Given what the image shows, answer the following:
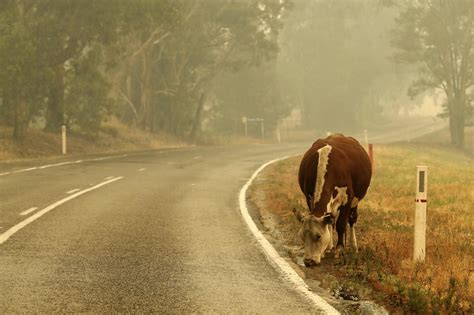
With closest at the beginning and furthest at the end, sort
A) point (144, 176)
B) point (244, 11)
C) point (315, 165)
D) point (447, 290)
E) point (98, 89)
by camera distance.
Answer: point (447, 290) < point (315, 165) < point (144, 176) < point (98, 89) < point (244, 11)

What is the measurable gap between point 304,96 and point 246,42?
3163 cm

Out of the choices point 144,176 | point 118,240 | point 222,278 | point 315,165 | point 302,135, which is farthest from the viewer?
point 302,135

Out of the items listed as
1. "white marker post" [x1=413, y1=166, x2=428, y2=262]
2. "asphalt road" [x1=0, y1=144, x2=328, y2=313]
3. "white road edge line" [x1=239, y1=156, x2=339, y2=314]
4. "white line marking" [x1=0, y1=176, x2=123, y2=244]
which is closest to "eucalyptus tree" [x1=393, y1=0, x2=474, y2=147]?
"asphalt road" [x1=0, y1=144, x2=328, y2=313]

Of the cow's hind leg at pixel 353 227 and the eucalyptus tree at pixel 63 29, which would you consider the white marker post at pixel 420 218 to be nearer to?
the cow's hind leg at pixel 353 227

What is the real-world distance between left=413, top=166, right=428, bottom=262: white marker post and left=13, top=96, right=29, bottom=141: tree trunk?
21.8 metres

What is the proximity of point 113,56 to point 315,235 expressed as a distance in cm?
2899

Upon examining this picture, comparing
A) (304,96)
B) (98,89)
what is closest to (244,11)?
(98,89)

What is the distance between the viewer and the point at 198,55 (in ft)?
143

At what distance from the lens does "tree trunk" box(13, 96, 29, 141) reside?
87.2ft

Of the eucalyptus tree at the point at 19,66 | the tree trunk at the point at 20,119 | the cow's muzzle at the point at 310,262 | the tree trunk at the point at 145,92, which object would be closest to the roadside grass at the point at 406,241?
the cow's muzzle at the point at 310,262

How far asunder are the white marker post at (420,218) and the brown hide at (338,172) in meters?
0.95

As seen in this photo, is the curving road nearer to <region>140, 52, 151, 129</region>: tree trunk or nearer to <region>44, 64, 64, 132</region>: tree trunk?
<region>44, 64, 64, 132</region>: tree trunk

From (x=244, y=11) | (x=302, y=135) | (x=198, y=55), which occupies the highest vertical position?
(x=244, y=11)

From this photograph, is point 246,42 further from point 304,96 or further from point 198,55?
point 304,96
